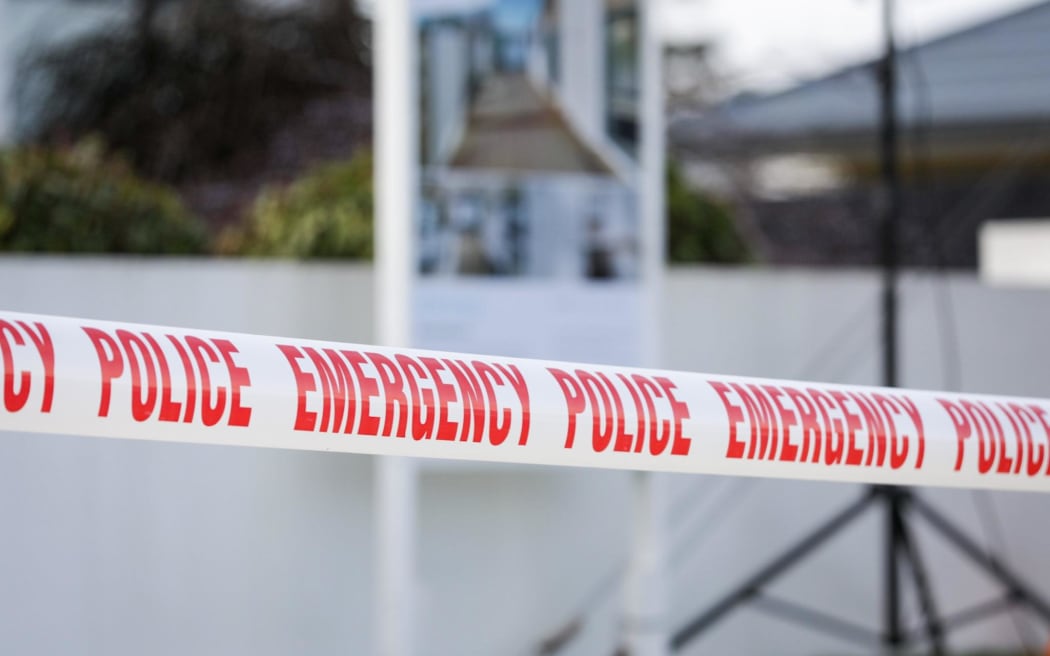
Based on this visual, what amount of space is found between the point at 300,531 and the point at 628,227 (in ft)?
4.27

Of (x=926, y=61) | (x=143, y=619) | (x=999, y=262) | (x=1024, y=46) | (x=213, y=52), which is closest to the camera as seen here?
(x=143, y=619)

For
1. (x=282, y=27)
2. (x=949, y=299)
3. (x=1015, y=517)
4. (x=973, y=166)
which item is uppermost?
(x=282, y=27)

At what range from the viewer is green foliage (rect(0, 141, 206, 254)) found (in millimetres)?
4340

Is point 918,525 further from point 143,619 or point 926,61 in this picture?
point 143,619

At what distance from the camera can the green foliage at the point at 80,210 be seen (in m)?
4.34

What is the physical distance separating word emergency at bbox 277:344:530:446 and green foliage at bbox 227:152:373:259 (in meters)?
2.64

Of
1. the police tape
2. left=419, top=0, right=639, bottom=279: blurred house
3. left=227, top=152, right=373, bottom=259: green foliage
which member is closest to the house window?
left=419, top=0, right=639, bottom=279: blurred house

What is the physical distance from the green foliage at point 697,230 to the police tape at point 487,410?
300 centimetres

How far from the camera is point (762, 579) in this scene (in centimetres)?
466

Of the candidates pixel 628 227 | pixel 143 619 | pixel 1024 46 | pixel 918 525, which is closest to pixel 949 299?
pixel 918 525

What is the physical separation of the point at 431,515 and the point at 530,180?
3.48 ft

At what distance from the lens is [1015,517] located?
575 cm

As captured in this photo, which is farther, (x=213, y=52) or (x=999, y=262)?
(x=999, y=262)

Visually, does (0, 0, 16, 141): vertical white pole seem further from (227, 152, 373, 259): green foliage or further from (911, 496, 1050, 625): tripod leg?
(911, 496, 1050, 625): tripod leg
